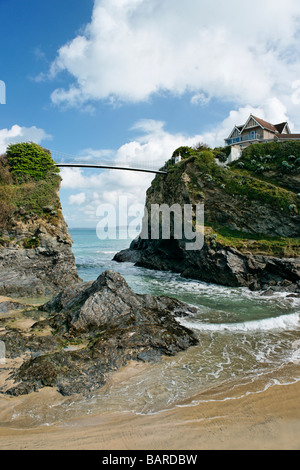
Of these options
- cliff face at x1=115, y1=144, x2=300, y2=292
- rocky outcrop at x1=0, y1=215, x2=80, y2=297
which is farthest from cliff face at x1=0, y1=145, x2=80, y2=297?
cliff face at x1=115, y1=144, x2=300, y2=292

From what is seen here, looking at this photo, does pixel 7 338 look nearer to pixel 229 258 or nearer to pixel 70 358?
pixel 70 358

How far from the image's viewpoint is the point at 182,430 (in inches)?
241

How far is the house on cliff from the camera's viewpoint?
43531mm

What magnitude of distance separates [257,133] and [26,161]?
1521 inches

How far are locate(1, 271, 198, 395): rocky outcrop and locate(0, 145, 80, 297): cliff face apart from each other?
6688 mm

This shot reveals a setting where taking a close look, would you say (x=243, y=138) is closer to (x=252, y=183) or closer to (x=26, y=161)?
(x=252, y=183)

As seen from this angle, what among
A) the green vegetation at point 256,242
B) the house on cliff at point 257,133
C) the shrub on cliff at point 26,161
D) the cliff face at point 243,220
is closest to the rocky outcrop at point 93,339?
the cliff face at point 243,220

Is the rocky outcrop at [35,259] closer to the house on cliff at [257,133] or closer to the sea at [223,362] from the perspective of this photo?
the sea at [223,362]

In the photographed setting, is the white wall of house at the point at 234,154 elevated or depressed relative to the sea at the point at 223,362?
elevated

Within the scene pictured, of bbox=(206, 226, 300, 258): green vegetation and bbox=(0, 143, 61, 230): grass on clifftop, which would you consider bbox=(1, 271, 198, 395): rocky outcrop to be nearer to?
bbox=(0, 143, 61, 230): grass on clifftop

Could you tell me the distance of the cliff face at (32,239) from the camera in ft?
68.8

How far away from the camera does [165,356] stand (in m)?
10.5

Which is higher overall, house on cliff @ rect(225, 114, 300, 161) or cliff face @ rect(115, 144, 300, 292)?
house on cliff @ rect(225, 114, 300, 161)

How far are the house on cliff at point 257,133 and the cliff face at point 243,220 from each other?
40.2 feet
